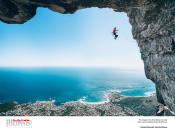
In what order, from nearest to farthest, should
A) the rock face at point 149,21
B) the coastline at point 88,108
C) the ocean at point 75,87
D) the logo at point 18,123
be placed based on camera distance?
1. the logo at point 18,123
2. the rock face at point 149,21
3. the coastline at point 88,108
4. the ocean at point 75,87

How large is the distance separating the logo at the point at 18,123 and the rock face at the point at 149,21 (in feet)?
18.8

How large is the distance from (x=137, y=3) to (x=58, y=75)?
22740mm

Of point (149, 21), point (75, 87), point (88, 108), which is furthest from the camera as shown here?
point (75, 87)

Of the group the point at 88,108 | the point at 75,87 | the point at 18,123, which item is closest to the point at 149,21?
the point at 88,108

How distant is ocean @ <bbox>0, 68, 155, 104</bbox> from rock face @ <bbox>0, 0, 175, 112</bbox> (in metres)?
7.53

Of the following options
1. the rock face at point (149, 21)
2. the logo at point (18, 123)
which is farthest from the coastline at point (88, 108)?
the logo at point (18, 123)

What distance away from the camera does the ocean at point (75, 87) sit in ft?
86.0

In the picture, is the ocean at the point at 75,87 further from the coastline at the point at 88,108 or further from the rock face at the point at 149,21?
the rock face at the point at 149,21

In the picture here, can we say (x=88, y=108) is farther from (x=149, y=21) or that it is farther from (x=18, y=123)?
(x=18, y=123)

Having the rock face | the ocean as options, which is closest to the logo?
the rock face

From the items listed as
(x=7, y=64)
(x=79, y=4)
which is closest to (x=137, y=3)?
(x=79, y=4)

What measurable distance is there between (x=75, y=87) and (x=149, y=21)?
1397 cm

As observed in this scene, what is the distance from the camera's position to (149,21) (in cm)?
1580

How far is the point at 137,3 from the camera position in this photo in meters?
15.0
